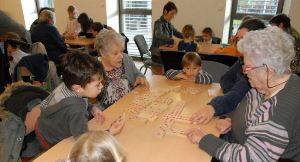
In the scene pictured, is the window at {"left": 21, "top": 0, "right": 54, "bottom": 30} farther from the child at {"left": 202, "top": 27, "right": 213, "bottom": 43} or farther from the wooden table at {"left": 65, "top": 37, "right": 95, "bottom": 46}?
the child at {"left": 202, "top": 27, "right": 213, "bottom": 43}

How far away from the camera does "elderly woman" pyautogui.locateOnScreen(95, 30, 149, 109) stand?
2354 mm

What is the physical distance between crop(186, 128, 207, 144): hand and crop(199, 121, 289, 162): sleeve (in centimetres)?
16

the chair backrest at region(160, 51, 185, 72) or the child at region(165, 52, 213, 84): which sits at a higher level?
the child at region(165, 52, 213, 84)

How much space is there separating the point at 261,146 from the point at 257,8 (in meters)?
5.34

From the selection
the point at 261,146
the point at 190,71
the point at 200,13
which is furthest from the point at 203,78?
the point at 200,13

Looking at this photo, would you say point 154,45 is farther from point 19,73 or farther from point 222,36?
point 19,73

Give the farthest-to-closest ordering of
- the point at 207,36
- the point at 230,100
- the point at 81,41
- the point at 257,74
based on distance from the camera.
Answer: the point at 81,41 → the point at 207,36 → the point at 230,100 → the point at 257,74

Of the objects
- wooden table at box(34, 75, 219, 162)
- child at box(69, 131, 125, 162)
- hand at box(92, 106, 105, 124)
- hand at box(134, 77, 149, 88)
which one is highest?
child at box(69, 131, 125, 162)

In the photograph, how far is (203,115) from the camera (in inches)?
72.7

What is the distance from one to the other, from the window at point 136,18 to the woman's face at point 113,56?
464 centimetres

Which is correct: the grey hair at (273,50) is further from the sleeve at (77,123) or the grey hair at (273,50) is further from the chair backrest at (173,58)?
the chair backrest at (173,58)

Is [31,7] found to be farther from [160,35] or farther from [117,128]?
[117,128]

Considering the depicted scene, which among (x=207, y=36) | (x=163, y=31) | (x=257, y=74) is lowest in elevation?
(x=207, y=36)

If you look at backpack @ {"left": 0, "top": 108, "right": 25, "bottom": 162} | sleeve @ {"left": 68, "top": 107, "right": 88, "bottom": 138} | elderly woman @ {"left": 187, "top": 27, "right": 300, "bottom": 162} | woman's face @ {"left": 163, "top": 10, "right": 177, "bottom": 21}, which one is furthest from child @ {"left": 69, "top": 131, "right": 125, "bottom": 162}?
woman's face @ {"left": 163, "top": 10, "right": 177, "bottom": 21}
